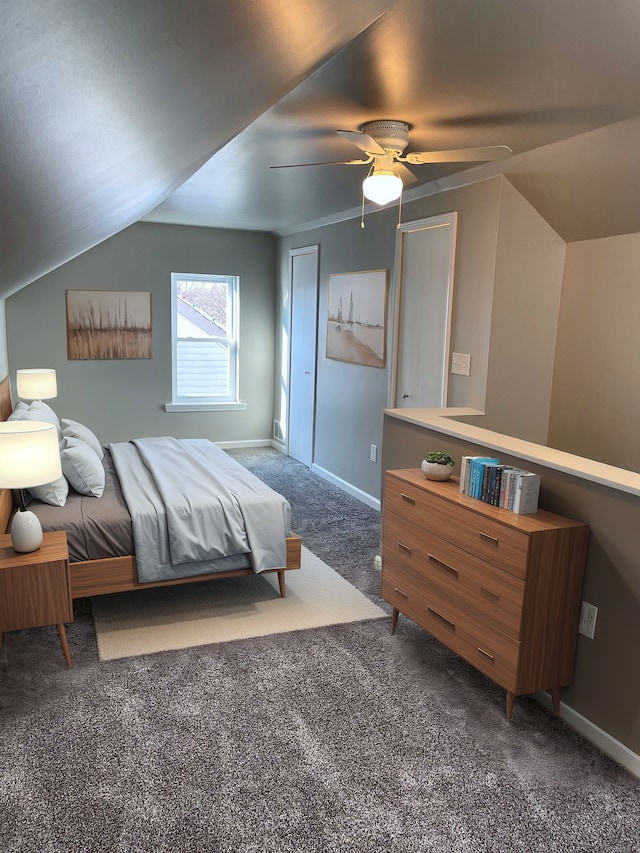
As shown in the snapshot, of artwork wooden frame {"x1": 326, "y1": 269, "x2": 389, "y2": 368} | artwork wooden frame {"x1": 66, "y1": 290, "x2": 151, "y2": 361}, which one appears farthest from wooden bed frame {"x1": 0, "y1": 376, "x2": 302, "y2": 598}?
artwork wooden frame {"x1": 66, "y1": 290, "x2": 151, "y2": 361}

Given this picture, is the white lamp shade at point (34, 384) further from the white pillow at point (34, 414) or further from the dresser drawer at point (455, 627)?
the dresser drawer at point (455, 627)

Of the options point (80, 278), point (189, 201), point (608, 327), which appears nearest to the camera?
point (608, 327)

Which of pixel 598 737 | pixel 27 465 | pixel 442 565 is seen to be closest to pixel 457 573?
pixel 442 565

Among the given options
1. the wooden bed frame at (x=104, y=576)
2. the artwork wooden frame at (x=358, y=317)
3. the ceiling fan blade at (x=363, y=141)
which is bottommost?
the wooden bed frame at (x=104, y=576)

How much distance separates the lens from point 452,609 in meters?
2.90

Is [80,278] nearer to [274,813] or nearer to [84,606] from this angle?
[84,606]

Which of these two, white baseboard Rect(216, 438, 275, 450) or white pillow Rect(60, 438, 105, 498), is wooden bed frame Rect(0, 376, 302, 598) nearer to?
white pillow Rect(60, 438, 105, 498)

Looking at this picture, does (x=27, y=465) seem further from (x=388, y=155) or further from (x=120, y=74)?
(x=120, y=74)

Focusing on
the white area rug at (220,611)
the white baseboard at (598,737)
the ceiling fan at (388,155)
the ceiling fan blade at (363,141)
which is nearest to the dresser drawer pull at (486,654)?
the white baseboard at (598,737)

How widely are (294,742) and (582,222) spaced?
318 cm

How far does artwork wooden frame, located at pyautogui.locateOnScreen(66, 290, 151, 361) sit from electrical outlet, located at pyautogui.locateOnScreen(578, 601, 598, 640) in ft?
18.2

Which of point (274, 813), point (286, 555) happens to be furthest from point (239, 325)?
point (274, 813)

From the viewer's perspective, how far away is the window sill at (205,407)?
286 inches

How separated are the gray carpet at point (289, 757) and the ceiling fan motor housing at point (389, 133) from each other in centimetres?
246
